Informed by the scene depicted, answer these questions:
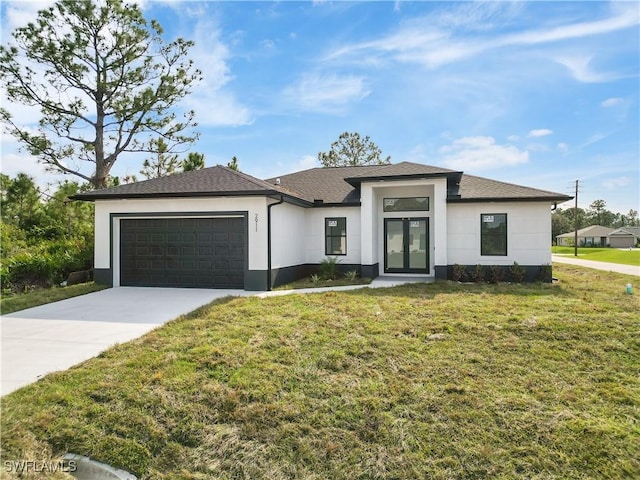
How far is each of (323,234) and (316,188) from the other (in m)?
2.49

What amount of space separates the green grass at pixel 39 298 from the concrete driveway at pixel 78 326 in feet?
1.06

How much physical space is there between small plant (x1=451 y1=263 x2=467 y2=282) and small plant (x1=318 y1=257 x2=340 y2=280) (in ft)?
13.4

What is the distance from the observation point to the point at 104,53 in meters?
18.1

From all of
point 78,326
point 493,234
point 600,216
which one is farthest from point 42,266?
point 600,216

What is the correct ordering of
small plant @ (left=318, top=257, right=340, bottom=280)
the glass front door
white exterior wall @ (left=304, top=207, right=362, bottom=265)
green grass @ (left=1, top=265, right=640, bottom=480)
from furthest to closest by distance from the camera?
the glass front door < white exterior wall @ (left=304, top=207, right=362, bottom=265) < small plant @ (left=318, top=257, right=340, bottom=280) < green grass @ (left=1, top=265, right=640, bottom=480)

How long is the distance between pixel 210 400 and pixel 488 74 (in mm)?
12446

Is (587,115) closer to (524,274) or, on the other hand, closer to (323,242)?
(524,274)

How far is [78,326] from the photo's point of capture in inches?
271

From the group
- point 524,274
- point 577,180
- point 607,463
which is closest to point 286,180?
point 524,274

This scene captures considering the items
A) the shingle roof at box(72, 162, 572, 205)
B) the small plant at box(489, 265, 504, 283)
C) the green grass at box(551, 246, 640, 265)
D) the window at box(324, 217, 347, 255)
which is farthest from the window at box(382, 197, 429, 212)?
the green grass at box(551, 246, 640, 265)

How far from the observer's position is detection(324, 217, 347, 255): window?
45.0 ft

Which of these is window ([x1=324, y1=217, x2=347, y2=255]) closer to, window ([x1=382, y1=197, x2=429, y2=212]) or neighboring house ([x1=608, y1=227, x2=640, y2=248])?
window ([x1=382, y1=197, x2=429, y2=212])

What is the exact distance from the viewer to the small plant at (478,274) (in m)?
12.1

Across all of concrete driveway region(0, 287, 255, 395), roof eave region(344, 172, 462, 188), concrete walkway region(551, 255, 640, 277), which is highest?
roof eave region(344, 172, 462, 188)
